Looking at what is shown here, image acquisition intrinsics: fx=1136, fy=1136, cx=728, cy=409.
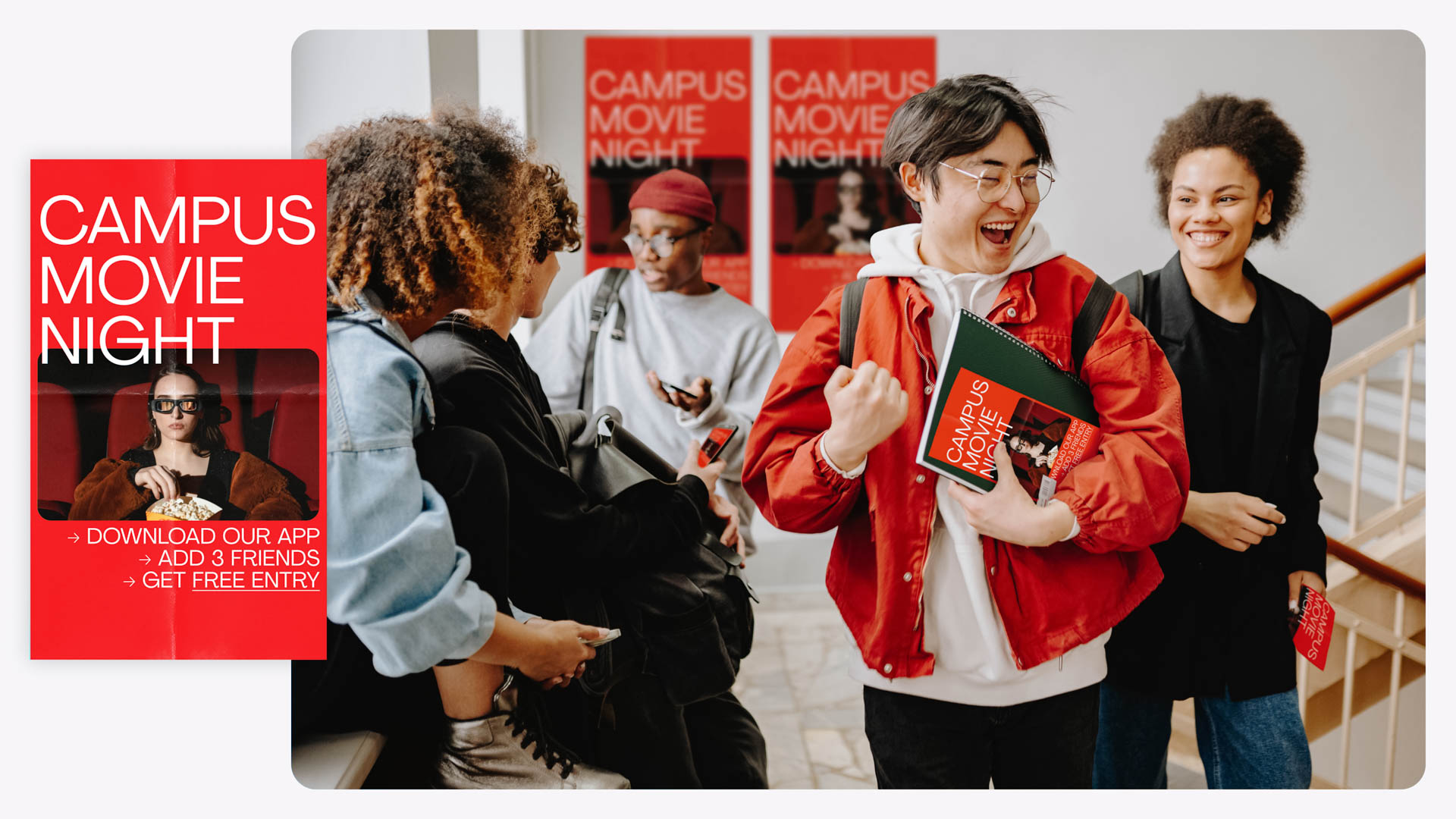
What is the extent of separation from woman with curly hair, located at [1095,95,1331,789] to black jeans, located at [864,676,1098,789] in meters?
0.16

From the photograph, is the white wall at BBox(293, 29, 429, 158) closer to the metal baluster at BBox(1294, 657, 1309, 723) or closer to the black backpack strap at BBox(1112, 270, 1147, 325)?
the black backpack strap at BBox(1112, 270, 1147, 325)

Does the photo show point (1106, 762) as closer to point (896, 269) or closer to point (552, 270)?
point (896, 269)

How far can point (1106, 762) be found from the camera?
2.10m

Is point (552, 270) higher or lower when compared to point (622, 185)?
lower

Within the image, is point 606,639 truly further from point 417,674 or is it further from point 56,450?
point 56,450

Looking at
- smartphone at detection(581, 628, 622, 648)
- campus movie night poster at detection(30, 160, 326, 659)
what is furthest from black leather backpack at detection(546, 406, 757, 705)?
campus movie night poster at detection(30, 160, 326, 659)

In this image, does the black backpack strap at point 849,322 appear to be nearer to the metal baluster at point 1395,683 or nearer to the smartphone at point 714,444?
the smartphone at point 714,444

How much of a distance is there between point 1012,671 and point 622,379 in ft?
2.77

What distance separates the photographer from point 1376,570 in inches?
82.5

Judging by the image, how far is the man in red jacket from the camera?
1856 millimetres

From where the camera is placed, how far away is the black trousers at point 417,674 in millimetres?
1942

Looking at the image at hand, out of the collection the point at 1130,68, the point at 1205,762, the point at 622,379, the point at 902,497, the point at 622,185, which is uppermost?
the point at 1130,68

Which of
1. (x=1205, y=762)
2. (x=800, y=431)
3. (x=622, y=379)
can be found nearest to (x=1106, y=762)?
(x=1205, y=762)

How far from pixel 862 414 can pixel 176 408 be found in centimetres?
123
